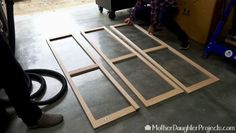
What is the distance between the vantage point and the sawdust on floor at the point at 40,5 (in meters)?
3.99

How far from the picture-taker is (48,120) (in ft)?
5.20

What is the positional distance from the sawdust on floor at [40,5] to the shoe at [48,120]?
2.90 m

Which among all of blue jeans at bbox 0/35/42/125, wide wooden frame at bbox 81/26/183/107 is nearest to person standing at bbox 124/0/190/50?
wide wooden frame at bbox 81/26/183/107

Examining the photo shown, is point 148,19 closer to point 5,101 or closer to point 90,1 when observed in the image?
point 90,1

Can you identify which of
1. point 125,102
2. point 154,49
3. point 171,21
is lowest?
point 125,102

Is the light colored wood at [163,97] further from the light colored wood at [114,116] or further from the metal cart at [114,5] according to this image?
the metal cart at [114,5]

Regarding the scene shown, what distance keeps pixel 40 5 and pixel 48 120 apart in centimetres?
332

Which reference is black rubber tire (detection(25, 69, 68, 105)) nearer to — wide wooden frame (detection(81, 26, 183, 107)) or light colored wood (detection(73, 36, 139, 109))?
light colored wood (detection(73, 36, 139, 109))

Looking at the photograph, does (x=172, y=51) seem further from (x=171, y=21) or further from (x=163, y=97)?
(x=163, y=97)

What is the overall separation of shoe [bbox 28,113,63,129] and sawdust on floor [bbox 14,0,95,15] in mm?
2902

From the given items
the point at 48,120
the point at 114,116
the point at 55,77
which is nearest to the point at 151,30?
the point at 55,77

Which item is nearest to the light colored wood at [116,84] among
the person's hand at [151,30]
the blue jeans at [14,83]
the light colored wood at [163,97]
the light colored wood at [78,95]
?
the light colored wood at [163,97]

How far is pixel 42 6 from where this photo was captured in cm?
420

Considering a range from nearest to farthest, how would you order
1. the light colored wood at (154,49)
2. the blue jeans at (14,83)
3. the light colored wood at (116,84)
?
the blue jeans at (14,83) < the light colored wood at (116,84) < the light colored wood at (154,49)
